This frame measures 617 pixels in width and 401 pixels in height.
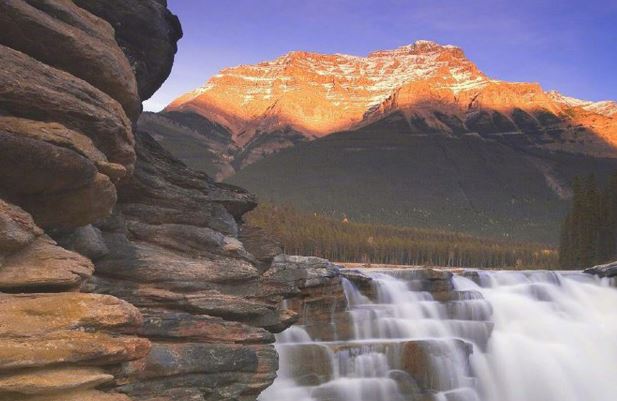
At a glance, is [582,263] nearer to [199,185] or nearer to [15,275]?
[199,185]

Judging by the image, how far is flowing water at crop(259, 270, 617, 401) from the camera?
28.9m

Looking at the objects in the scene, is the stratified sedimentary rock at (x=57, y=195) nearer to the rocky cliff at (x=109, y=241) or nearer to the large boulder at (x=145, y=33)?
the rocky cliff at (x=109, y=241)

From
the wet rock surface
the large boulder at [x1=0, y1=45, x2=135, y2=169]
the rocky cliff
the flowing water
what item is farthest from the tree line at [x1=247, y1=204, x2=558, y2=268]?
the large boulder at [x1=0, y1=45, x2=135, y2=169]

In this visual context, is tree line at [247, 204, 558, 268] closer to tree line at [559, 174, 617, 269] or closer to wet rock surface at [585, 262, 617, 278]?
tree line at [559, 174, 617, 269]

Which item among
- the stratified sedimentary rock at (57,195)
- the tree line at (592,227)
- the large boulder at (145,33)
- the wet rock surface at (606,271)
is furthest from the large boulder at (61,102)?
the tree line at (592,227)

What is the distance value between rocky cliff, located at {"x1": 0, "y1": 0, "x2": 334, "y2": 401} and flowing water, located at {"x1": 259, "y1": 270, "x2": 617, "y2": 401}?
205 inches

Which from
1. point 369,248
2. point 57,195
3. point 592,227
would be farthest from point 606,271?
point 369,248

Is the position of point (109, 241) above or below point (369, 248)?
below

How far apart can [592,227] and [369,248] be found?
6567 cm

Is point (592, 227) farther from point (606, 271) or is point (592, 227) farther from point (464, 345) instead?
point (464, 345)

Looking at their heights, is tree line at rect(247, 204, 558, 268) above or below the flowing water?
above

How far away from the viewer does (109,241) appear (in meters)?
20.0

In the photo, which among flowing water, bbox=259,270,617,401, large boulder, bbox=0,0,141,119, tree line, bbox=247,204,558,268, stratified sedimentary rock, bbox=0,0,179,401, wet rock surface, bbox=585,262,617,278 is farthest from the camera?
tree line, bbox=247,204,558,268

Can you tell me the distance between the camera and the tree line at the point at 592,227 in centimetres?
8744
